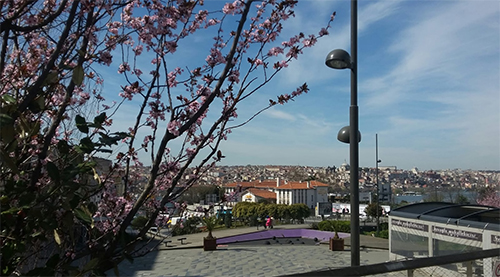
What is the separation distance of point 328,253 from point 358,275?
16.3m

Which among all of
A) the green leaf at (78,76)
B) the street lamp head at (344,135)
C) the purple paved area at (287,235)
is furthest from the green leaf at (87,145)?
the purple paved area at (287,235)

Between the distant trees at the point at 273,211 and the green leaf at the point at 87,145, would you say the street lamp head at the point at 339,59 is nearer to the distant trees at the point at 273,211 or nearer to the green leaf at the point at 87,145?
the green leaf at the point at 87,145

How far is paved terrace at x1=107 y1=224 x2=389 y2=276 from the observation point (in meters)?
13.7

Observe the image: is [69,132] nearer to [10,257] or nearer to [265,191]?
[10,257]

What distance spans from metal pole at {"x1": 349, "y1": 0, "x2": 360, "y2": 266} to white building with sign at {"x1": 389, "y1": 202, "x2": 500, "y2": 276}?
476cm

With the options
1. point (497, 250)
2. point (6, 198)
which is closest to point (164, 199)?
point (6, 198)

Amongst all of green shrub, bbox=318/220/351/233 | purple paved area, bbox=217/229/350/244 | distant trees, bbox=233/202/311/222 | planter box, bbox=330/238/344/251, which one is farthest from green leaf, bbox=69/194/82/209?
distant trees, bbox=233/202/311/222

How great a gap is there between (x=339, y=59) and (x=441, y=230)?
23.5ft

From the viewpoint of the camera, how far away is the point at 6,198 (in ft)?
6.67

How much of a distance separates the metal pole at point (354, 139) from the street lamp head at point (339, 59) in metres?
0.07

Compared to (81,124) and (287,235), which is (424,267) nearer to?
(81,124)

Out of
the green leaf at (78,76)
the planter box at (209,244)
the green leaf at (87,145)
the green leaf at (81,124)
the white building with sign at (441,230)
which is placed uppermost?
the green leaf at (78,76)

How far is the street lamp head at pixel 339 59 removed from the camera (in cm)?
503

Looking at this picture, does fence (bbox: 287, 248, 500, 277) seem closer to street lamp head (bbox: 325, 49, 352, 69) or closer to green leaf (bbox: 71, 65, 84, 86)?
green leaf (bbox: 71, 65, 84, 86)
